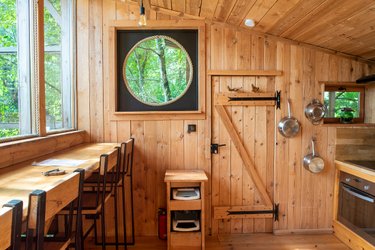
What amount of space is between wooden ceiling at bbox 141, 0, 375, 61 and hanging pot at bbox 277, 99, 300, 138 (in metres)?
0.88

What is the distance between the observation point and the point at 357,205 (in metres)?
2.57

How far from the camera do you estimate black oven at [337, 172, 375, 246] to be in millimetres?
2363

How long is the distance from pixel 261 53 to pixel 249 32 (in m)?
0.27

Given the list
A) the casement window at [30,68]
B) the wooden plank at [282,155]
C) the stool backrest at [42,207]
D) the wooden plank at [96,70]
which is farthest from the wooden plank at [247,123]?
the stool backrest at [42,207]

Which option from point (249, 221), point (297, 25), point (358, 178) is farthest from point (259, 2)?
point (249, 221)

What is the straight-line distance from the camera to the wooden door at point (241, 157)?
2943 mm

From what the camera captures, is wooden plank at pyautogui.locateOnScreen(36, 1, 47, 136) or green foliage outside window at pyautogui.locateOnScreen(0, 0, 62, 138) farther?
wooden plank at pyautogui.locateOnScreen(36, 1, 47, 136)

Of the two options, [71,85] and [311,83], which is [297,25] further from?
[71,85]

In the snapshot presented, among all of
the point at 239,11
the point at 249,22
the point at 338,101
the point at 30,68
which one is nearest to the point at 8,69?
the point at 30,68

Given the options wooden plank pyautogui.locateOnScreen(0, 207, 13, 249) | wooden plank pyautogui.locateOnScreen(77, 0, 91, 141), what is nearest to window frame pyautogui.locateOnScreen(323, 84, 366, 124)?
wooden plank pyautogui.locateOnScreen(77, 0, 91, 141)

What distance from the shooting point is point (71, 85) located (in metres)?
2.89

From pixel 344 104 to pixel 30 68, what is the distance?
3.35 metres

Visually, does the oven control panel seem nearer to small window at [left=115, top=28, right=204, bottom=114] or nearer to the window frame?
the window frame

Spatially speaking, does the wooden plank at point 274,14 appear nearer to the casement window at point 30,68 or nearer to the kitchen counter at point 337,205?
the kitchen counter at point 337,205
